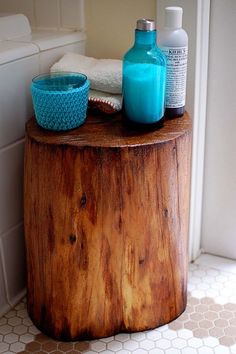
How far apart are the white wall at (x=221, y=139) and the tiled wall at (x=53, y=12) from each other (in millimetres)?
302

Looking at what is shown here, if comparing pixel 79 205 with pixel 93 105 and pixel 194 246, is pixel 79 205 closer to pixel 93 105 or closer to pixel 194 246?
pixel 93 105

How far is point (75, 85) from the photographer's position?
35.5 inches

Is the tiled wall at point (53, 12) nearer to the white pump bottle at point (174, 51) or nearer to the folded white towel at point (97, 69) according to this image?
the folded white towel at point (97, 69)

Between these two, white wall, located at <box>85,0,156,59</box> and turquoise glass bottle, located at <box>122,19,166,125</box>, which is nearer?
turquoise glass bottle, located at <box>122,19,166,125</box>

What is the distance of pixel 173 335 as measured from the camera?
97 centimetres

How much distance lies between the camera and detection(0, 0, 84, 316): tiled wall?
3.13 feet

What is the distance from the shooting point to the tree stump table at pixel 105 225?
82 centimetres

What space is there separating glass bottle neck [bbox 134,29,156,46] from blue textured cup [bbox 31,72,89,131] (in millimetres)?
124

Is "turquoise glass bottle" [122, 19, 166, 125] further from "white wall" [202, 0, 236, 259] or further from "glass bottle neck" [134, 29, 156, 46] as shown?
"white wall" [202, 0, 236, 259]

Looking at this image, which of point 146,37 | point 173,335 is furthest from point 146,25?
point 173,335

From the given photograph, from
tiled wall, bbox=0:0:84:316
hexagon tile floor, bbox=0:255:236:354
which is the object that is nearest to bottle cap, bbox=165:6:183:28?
tiled wall, bbox=0:0:84:316

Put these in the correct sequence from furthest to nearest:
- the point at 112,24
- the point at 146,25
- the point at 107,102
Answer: the point at 112,24 → the point at 107,102 → the point at 146,25

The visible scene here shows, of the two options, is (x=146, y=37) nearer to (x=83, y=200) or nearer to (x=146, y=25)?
(x=146, y=25)

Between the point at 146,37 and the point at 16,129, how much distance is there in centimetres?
32
